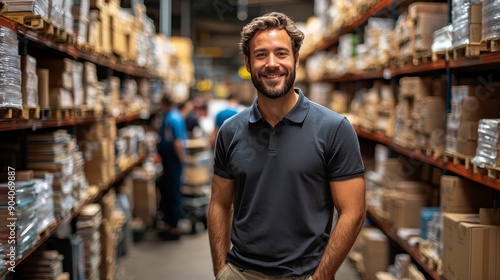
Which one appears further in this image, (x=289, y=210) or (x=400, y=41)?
(x=400, y=41)

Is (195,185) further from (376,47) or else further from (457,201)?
(457,201)

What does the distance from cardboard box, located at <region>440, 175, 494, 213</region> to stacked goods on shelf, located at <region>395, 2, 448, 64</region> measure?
1097mm

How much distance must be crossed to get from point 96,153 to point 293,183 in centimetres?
383

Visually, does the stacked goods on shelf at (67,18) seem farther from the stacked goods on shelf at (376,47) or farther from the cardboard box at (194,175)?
the cardboard box at (194,175)

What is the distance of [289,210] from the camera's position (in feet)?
9.38

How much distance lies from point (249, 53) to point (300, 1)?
14169 mm

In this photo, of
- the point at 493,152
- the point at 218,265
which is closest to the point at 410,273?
the point at 493,152

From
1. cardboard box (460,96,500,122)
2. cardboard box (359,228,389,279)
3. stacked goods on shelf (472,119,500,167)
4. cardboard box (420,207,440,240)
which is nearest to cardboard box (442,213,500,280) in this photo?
stacked goods on shelf (472,119,500,167)

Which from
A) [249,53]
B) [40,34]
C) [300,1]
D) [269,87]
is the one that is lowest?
[269,87]

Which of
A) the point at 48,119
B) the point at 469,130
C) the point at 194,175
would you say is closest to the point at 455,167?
the point at 469,130

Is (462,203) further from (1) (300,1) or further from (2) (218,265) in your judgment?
(1) (300,1)

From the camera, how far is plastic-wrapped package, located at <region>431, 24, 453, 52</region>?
13.1ft

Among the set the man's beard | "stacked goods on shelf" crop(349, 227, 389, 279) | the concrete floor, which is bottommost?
the concrete floor

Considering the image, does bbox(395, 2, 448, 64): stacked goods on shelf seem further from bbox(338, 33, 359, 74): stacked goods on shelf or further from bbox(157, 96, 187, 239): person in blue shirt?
bbox(157, 96, 187, 239): person in blue shirt
